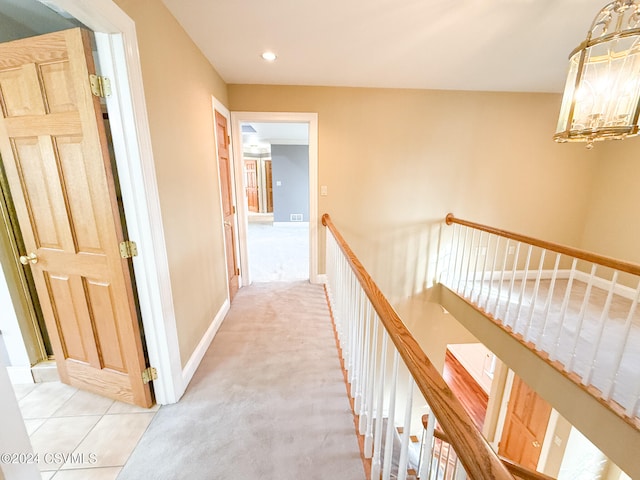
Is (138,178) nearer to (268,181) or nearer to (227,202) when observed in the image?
(227,202)

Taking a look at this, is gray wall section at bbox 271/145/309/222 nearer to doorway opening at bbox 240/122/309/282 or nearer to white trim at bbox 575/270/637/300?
doorway opening at bbox 240/122/309/282

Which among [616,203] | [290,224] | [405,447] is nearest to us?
[405,447]

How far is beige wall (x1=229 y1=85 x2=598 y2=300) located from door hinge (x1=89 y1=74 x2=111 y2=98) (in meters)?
1.95

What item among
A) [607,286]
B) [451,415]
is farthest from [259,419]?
[607,286]

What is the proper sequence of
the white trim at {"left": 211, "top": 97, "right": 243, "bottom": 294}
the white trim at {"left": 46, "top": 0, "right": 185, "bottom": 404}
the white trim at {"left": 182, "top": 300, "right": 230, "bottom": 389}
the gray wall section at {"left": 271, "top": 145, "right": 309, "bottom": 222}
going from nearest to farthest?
the white trim at {"left": 46, "top": 0, "right": 185, "bottom": 404}, the white trim at {"left": 182, "top": 300, "right": 230, "bottom": 389}, the white trim at {"left": 211, "top": 97, "right": 243, "bottom": 294}, the gray wall section at {"left": 271, "top": 145, "right": 309, "bottom": 222}

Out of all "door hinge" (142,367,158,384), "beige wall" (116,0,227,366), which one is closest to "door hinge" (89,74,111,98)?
"beige wall" (116,0,227,366)

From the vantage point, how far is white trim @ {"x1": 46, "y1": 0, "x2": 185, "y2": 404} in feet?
3.74

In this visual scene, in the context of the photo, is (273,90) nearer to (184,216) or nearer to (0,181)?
(184,216)

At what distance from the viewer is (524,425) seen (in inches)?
138

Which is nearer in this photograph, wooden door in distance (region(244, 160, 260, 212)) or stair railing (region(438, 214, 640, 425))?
stair railing (region(438, 214, 640, 425))

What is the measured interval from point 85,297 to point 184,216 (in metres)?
0.72

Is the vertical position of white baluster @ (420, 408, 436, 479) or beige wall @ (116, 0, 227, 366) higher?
beige wall @ (116, 0, 227, 366)

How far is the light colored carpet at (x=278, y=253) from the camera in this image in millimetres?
3772

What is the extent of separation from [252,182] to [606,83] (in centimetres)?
935
